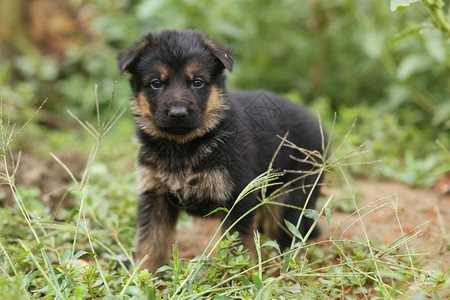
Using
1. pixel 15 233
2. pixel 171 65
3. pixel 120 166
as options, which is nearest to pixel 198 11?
pixel 120 166

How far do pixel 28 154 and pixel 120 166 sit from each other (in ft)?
4.27

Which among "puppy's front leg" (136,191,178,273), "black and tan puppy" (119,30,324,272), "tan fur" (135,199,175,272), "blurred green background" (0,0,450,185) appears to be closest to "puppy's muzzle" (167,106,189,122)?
"black and tan puppy" (119,30,324,272)

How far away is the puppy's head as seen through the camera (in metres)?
3.46

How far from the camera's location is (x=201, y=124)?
361 cm

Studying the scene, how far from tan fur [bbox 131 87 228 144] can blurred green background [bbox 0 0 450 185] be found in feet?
7.07

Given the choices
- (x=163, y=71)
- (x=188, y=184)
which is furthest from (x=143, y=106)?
(x=188, y=184)

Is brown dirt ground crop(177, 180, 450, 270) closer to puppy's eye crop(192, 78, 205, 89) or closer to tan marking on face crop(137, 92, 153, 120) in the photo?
tan marking on face crop(137, 92, 153, 120)

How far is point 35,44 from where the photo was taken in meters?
8.88

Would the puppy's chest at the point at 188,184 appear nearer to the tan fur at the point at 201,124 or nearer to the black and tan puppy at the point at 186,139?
the black and tan puppy at the point at 186,139

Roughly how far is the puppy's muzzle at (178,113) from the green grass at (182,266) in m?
0.37

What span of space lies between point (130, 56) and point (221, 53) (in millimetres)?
630

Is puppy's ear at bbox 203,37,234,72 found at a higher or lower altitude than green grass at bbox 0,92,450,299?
higher

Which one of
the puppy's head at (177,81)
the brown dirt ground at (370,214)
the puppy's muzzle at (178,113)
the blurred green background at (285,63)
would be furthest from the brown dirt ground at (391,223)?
the puppy's muzzle at (178,113)

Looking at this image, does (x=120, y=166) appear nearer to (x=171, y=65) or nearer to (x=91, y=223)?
(x=91, y=223)
